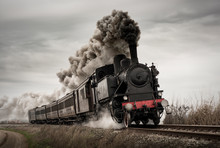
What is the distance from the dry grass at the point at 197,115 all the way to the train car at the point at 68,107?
26.9 ft

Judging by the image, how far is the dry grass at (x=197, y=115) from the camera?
28.0 ft

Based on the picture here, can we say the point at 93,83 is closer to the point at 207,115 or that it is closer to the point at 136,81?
the point at 136,81

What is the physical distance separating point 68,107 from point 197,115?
11.8m

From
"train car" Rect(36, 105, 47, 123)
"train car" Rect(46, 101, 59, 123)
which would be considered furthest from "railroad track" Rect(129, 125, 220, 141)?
"train car" Rect(36, 105, 47, 123)

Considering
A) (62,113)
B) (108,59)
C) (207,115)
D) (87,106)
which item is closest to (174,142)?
(207,115)

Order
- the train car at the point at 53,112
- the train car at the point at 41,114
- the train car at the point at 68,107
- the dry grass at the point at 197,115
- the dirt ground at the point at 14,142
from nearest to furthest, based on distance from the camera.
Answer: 1. the dry grass at the point at 197,115
2. the dirt ground at the point at 14,142
3. the train car at the point at 68,107
4. the train car at the point at 53,112
5. the train car at the point at 41,114

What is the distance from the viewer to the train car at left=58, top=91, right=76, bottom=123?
58.1ft

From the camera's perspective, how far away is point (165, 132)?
719cm

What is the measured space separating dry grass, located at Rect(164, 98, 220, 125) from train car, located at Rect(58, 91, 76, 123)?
8.21 metres

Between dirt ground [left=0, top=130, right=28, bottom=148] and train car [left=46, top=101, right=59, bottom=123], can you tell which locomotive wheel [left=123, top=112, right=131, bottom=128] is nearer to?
dirt ground [left=0, top=130, right=28, bottom=148]

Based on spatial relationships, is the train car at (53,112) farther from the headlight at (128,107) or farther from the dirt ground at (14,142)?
the headlight at (128,107)

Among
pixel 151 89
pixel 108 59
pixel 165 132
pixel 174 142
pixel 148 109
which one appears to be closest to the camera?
pixel 174 142

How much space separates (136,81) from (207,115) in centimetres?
299

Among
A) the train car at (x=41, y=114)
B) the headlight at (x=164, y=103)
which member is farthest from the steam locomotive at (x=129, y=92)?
the train car at (x=41, y=114)
